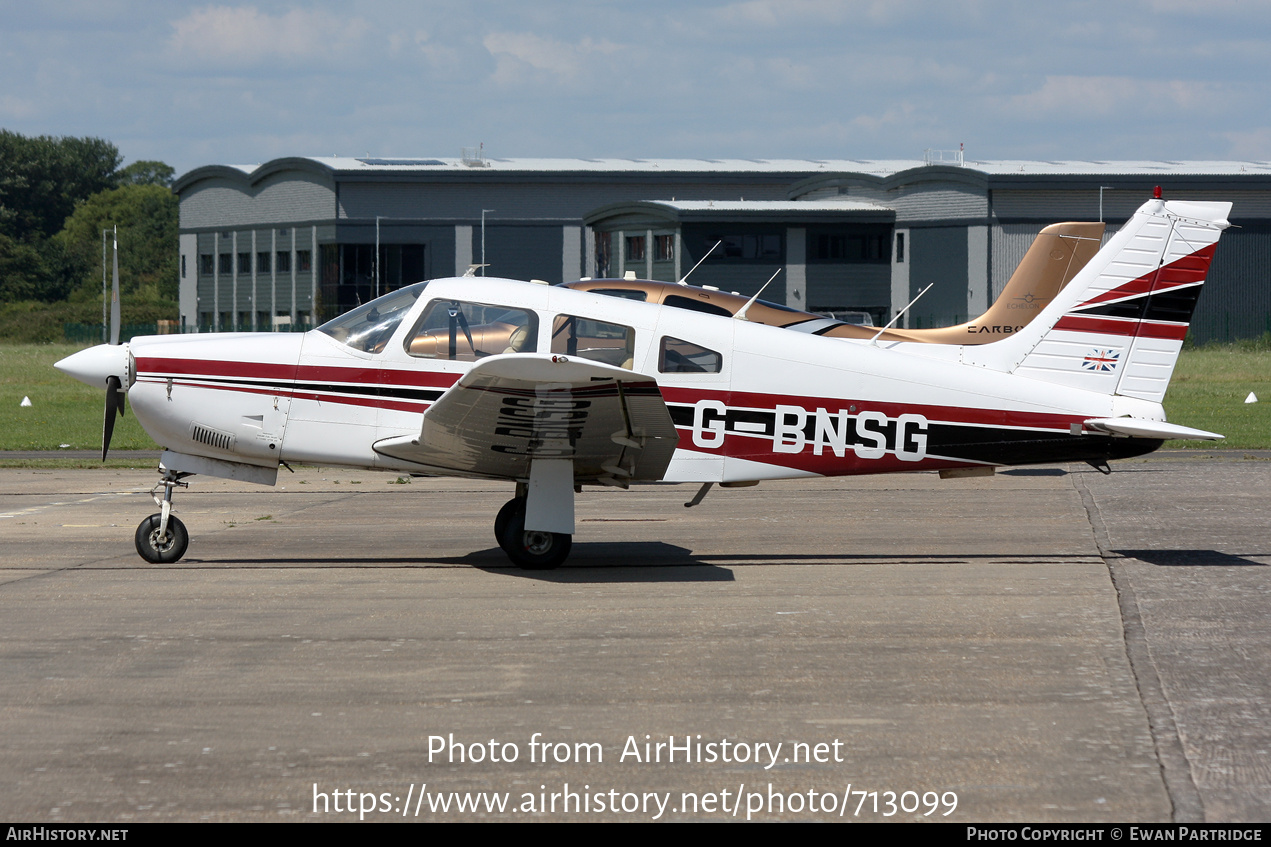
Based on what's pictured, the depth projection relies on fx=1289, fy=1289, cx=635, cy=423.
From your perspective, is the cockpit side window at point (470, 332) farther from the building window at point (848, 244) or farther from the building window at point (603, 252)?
the building window at point (603, 252)

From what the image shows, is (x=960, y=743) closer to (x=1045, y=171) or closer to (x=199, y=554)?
(x=199, y=554)

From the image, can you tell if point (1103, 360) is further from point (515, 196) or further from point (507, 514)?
point (515, 196)

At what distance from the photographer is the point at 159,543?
33.6 ft

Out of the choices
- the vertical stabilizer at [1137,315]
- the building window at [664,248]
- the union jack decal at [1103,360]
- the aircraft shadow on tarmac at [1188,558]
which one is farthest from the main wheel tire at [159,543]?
the building window at [664,248]

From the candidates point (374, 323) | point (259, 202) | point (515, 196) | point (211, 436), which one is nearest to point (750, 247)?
point (515, 196)

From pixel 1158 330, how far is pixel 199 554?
810cm

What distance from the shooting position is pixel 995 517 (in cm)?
1303

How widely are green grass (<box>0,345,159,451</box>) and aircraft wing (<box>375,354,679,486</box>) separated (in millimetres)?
7785

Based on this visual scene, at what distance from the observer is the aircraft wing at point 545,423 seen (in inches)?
339

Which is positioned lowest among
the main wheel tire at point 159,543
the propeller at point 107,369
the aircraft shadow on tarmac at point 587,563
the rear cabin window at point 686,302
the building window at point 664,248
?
the aircraft shadow on tarmac at point 587,563

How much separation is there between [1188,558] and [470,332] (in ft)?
19.9

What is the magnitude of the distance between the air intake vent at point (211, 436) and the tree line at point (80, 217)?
117448mm

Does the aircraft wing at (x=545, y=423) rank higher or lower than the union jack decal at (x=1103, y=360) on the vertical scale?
lower
